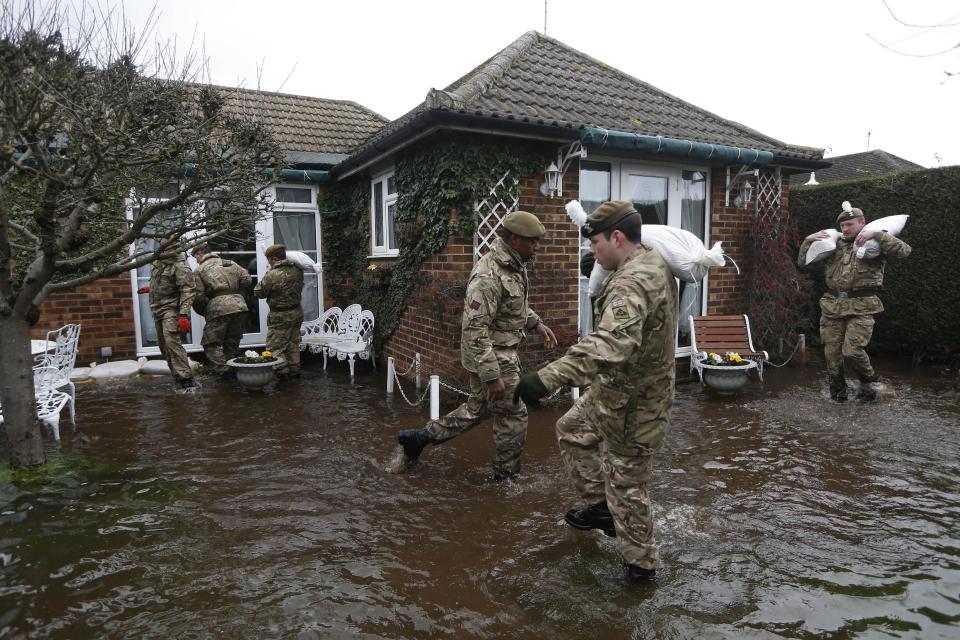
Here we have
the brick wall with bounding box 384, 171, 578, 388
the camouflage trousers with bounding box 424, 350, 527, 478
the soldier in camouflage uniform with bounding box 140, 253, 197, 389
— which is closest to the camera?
the camouflage trousers with bounding box 424, 350, 527, 478

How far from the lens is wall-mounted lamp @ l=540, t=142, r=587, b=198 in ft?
21.4

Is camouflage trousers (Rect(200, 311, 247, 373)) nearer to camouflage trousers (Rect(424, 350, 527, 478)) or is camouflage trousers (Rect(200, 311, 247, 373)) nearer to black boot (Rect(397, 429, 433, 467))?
black boot (Rect(397, 429, 433, 467))

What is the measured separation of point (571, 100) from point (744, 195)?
2788 millimetres

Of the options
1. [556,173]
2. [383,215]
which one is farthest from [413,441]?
[383,215]

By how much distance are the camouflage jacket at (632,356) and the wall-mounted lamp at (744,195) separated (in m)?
5.78

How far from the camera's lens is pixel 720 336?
24.8ft

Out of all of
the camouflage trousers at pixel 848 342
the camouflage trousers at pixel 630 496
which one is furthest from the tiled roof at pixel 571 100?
the camouflage trousers at pixel 630 496

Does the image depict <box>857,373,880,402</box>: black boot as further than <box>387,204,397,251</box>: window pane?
No

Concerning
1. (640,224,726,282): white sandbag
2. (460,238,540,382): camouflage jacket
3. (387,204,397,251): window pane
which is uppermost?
(387,204,397,251): window pane

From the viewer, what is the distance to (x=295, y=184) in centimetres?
919

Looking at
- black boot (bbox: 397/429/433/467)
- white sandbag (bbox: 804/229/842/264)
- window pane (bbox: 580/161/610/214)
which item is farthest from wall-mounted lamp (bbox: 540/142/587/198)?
black boot (bbox: 397/429/433/467)

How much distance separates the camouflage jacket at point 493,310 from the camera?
3934 mm

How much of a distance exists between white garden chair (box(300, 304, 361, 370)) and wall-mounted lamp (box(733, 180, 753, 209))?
5.46 m

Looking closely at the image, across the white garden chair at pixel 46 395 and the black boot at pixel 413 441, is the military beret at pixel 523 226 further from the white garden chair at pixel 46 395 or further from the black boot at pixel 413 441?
the white garden chair at pixel 46 395
